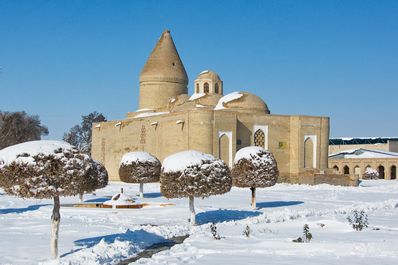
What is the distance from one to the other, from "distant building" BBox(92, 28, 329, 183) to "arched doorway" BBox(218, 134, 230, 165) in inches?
2.8


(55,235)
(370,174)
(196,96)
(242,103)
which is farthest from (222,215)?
(370,174)

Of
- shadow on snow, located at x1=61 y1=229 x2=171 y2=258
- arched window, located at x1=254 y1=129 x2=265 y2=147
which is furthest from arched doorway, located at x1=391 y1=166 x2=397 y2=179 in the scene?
shadow on snow, located at x1=61 y1=229 x2=171 y2=258

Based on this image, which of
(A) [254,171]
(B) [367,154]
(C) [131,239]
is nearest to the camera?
(C) [131,239]

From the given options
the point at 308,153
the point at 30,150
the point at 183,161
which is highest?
the point at 308,153

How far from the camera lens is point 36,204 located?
2358 cm

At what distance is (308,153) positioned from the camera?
4397cm

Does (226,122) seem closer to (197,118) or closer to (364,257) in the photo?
(197,118)

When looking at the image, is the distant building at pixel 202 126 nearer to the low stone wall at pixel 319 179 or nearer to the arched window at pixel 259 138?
the arched window at pixel 259 138

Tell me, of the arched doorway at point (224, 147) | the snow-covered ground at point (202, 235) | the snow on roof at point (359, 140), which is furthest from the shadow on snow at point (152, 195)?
the snow on roof at point (359, 140)

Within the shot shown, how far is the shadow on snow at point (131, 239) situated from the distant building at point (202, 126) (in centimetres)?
2533

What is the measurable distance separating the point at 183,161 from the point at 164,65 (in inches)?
1277

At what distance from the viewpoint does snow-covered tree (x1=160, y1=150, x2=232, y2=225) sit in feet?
55.3

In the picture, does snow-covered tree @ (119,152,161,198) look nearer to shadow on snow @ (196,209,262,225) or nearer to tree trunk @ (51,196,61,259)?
shadow on snow @ (196,209,262,225)

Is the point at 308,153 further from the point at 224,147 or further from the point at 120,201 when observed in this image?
the point at 120,201
